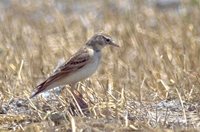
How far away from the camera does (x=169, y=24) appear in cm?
1485

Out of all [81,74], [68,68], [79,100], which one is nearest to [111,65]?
[68,68]

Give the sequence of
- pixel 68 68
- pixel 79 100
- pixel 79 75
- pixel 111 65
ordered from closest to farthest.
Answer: pixel 79 100 < pixel 79 75 < pixel 68 68 < pixel 111 65

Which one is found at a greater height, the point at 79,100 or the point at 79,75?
the point at 79,75

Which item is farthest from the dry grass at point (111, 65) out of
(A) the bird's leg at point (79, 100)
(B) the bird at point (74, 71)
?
(B) the bird at point (74, 71)

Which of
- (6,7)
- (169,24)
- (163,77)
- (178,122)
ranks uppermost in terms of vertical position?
(6,7)

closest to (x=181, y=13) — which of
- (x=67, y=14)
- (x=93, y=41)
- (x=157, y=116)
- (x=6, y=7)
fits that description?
(x=67, y=14)

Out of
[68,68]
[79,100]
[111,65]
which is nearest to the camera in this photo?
[79,100]

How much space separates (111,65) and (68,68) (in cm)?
284

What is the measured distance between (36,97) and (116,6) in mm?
7772

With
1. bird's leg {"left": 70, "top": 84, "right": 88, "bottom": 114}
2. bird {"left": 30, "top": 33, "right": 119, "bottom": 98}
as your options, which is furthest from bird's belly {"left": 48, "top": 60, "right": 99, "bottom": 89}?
bird's leg {"left": 70, "top": 84, "right": 88, "bottom": 114}

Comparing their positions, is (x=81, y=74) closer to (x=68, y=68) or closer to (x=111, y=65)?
(x=68, y=68)

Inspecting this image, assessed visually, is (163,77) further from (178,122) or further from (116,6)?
(116,6)

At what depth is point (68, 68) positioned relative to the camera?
9562 millimetres

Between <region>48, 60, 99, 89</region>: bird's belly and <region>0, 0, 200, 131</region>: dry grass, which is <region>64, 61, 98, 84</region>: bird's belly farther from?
<region>0, 0, 200, 131</region>: dry grass
